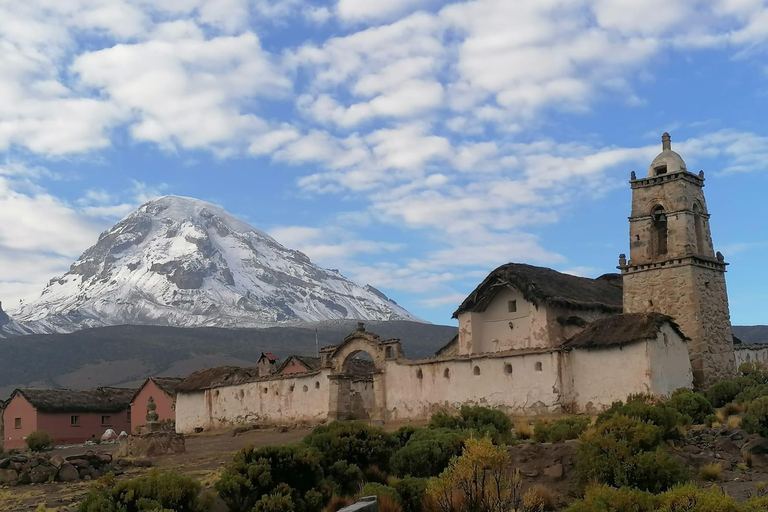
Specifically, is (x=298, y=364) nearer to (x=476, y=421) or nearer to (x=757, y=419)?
(x=476, y=421)

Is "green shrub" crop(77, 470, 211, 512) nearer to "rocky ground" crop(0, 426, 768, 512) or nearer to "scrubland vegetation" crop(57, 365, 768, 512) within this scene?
"scrubland vegetation" crop(57, 365, 768, 512)

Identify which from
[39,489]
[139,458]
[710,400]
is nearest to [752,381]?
[710,400]

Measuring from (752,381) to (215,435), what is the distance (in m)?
23.6

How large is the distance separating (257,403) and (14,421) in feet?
65.6

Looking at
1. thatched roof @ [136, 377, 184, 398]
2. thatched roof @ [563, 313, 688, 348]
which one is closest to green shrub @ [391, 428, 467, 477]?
thatched roof @ [563, 313, 688, 348]

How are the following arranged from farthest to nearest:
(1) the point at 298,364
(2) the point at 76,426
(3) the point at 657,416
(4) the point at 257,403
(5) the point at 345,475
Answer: (2) the point at 76,426, (1) the point at 298,364, (4) the point at 257,403, (3) the point at 657,416, (5) the point at 345,475

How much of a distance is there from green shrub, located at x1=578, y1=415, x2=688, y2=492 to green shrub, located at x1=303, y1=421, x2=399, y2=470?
426 centimetres

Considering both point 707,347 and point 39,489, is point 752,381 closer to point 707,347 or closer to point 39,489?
point 707,347

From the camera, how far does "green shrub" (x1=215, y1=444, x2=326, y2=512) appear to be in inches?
622

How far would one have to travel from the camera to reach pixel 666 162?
106 ft

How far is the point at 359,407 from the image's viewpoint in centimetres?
3803

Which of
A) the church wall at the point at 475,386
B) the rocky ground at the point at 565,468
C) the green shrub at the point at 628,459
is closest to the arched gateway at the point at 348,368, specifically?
the church wall at the point at 475,386

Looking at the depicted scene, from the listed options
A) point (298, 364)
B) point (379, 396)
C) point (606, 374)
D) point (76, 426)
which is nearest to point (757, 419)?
point (606, 374)

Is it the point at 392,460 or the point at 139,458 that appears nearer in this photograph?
the point at 392,460
